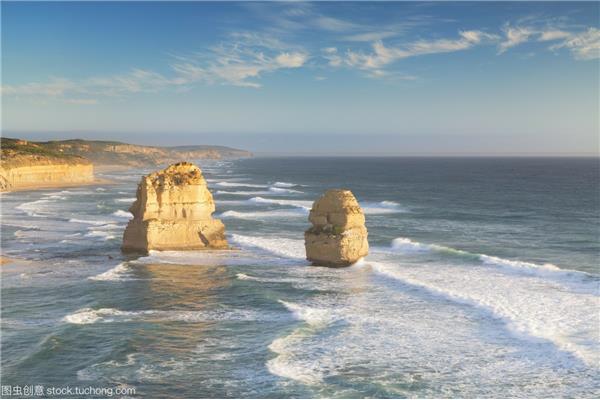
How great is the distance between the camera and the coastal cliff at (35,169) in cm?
9700

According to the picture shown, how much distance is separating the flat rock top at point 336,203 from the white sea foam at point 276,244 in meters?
3.92

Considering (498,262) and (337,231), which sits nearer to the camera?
(337,231)

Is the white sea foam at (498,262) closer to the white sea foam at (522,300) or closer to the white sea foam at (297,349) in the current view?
the white sea foam at (522,300)

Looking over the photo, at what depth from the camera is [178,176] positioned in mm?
36281

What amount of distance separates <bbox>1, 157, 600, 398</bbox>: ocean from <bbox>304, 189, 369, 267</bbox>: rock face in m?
0.80

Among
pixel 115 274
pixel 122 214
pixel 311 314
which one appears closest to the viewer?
pixel 311 314

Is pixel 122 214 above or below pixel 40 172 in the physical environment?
below

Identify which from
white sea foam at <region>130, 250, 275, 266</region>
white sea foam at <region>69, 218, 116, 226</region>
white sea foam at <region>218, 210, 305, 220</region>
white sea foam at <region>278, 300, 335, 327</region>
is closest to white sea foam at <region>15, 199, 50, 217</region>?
white sea foam at <region>69, 218, 116, 226</region>

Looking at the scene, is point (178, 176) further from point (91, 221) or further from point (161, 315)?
point (91, 221)

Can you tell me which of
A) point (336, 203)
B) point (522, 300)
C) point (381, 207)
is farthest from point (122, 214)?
point (522, 300)

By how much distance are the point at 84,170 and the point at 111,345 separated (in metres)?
106

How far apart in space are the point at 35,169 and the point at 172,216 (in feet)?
261

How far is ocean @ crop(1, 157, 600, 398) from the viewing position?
54.9 ft

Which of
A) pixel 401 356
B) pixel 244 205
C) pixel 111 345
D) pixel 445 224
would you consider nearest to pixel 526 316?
pixel 401 356
